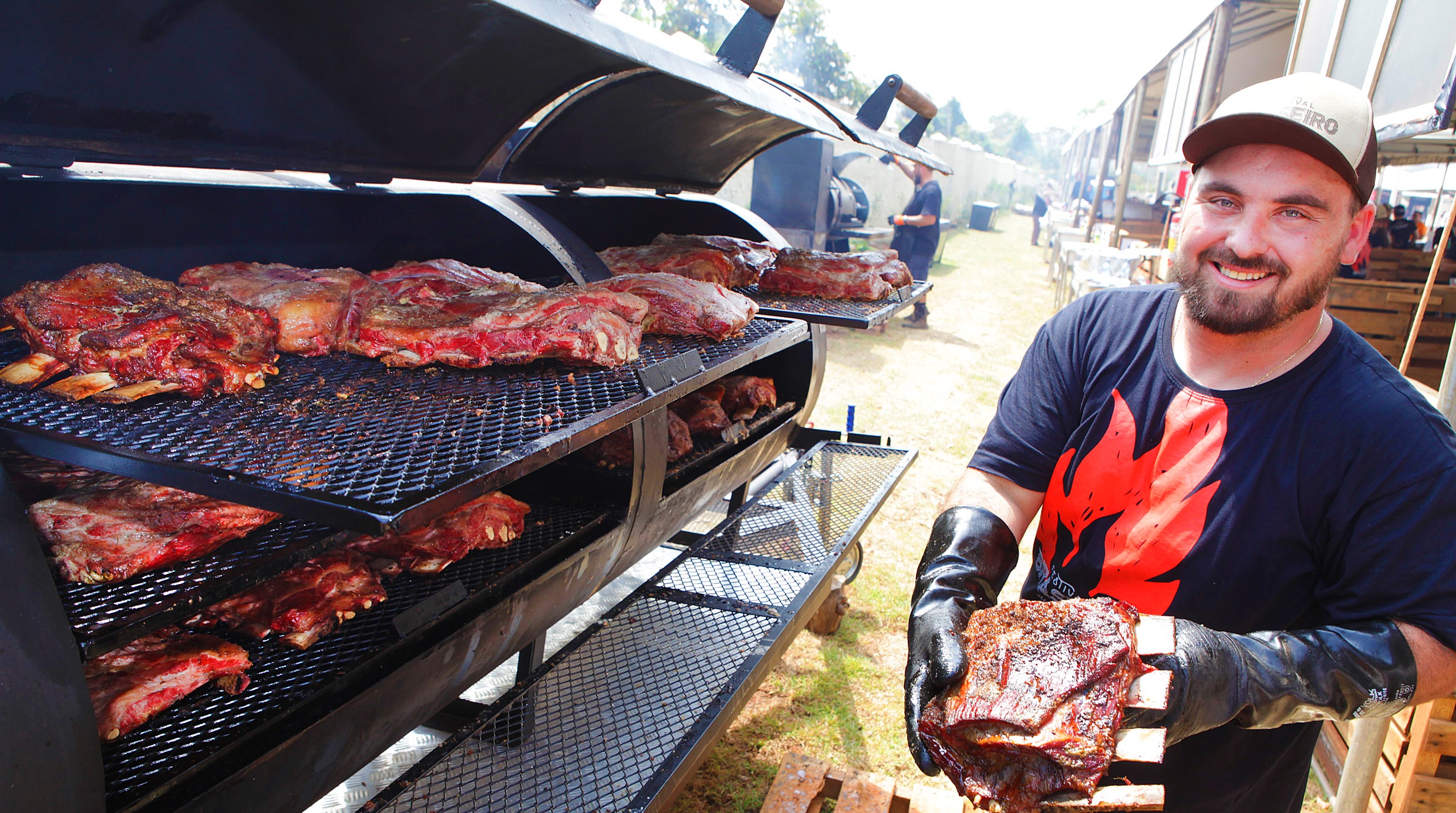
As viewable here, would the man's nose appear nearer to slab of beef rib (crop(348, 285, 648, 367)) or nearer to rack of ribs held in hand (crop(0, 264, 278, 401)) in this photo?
slab of beef rib (crop(348, 285, 648, 367))

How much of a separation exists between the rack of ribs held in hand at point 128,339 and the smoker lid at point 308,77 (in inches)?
13.2

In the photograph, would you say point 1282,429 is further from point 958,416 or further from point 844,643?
point 958,416

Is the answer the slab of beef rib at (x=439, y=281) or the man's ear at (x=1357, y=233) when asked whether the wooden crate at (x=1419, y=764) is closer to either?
the man's ear at (x=1357, y=233)

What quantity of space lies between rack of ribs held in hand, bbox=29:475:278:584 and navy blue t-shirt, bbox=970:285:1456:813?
74.9 inches

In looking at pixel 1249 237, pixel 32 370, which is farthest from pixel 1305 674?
pixel 32 370

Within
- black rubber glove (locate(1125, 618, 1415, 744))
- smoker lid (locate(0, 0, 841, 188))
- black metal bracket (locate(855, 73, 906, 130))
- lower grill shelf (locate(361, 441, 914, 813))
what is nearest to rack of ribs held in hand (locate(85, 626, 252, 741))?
lower grill shelf (locate(361, 441, 914, 813))

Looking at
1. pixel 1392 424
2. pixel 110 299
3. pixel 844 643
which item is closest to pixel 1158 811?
pixel 1392 424

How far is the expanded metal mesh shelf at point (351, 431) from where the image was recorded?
3.90 feet

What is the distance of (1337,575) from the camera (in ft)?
5.60

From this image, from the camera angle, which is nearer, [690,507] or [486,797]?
[486,797]

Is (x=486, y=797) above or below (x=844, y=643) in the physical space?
above

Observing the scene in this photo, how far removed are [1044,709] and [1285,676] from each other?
0.56m

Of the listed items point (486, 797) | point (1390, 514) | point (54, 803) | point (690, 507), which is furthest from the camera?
point (690, 507)

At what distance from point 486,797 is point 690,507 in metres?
1.25
